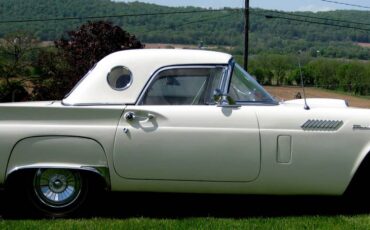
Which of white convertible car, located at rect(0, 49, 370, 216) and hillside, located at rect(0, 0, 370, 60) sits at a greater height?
white convertible car, located at rect(0, 49, 370, 216)

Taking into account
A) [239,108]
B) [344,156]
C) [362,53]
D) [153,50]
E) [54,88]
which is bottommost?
[362,53]

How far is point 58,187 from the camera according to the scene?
4.90 m

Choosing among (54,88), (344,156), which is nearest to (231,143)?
(344,156)

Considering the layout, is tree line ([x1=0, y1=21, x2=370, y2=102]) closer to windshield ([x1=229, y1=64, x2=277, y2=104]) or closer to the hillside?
windshield ([x1=229, y1=64, x2=277, y2=104])

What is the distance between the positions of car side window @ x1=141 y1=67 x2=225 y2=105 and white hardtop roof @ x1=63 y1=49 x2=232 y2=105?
75 millimetres

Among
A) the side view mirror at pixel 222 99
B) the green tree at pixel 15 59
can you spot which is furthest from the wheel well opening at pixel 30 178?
the green tree at pixel 15 59

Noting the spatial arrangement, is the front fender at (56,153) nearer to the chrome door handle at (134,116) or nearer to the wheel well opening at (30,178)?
the wheel well opening at (30,178)

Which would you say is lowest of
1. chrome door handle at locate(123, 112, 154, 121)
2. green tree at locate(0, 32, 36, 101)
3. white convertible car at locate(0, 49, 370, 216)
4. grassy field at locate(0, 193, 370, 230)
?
green tree at locate(0, 32, 36, 101)

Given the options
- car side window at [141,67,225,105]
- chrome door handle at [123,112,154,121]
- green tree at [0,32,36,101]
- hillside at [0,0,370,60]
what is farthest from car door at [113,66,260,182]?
hillside at [0,0,370,60]

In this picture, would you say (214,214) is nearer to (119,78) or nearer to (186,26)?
(119,78)

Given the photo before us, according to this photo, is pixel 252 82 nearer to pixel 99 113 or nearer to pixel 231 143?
pixel 231 143

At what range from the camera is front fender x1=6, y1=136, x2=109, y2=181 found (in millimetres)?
4754

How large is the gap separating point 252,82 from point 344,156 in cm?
107

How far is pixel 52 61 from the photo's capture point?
89.1 feet
